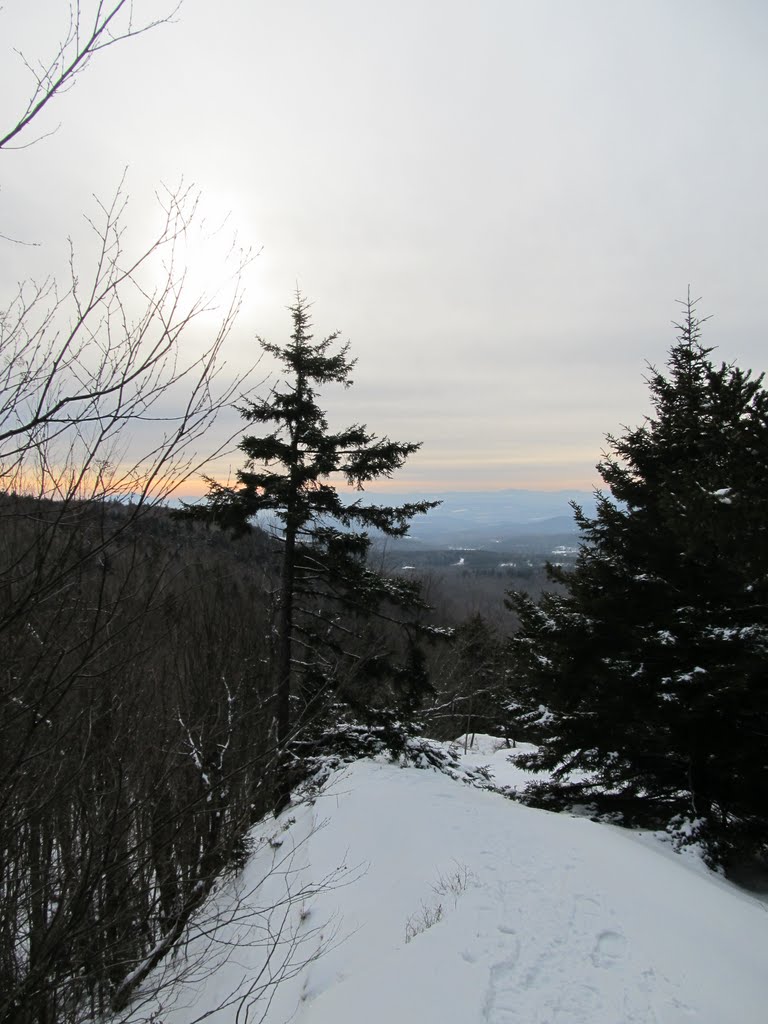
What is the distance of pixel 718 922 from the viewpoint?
514cm

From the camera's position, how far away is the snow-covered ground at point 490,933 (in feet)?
13.2

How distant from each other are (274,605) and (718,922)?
837 cm

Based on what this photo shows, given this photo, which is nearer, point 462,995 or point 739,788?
point 462,995

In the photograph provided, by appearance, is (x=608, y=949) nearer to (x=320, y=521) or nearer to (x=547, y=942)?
(x=547, y=942)

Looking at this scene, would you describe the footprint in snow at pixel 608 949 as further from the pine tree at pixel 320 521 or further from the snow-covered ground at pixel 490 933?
the pine tree at pixel 320 521

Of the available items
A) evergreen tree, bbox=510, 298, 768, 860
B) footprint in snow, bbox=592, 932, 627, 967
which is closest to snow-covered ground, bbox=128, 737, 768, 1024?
footprint in snow, bbox=592, 932, 627, 967

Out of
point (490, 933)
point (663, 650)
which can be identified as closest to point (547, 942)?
point (490, 933)

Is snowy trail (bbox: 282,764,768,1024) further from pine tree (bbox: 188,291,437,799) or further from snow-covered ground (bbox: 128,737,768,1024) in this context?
pine tree (bbox: 188,291,437,799)

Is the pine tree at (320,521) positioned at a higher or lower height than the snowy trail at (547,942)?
higher

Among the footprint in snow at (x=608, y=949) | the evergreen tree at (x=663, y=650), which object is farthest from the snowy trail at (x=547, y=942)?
the evergreen tree at (x=663, y=650)

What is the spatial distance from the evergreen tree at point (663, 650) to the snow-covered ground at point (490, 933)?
67.5 inches

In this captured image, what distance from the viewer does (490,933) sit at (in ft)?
16.1

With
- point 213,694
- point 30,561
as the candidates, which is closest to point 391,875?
point 213,694

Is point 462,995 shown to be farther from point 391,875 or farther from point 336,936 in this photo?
point 391,875
